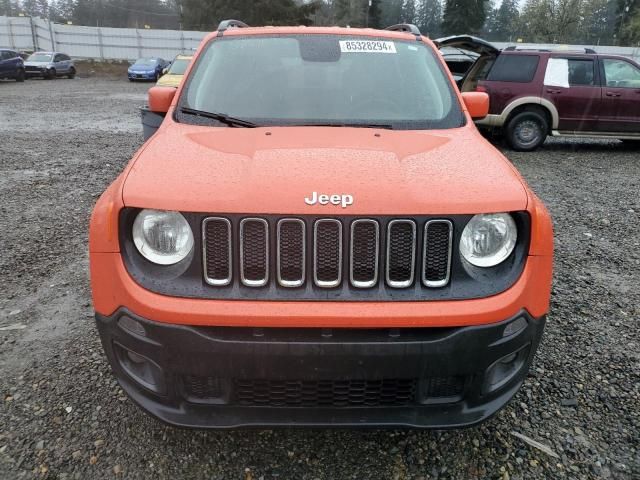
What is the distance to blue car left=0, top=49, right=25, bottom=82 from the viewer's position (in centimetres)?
2509

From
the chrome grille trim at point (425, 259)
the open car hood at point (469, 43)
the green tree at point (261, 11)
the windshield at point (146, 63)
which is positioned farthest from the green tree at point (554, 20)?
the chrome grille trim at point (425, 259)

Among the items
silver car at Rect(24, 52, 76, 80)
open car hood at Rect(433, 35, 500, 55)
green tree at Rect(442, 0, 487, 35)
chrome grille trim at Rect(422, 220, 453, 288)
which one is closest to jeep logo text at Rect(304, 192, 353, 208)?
chrome grille trim at Rect(422, 220, 453, 288)

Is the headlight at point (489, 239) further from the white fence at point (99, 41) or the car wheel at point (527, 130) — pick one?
the white fence at point (99, 41)

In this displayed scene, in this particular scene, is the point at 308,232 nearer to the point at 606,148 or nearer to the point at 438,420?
the point at 438,420

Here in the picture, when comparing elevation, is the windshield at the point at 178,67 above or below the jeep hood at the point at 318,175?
below

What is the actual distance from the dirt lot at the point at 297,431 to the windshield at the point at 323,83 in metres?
1.59

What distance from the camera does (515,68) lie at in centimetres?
1004

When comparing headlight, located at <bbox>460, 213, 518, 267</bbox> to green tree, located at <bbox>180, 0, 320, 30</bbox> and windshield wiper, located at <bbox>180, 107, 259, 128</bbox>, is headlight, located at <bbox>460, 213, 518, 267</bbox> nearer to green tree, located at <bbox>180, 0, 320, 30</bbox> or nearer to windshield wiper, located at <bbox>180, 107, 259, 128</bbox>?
windshield wiper, located at <bbox>180, 107, 259, 128</bbox>

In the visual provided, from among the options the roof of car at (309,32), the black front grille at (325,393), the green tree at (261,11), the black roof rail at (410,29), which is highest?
the green tree at (261,11)

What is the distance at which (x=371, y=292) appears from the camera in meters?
1.95

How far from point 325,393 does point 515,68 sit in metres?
9.71

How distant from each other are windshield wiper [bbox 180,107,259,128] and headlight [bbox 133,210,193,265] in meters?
1.01

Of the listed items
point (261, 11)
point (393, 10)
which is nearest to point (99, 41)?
point (261, 11)

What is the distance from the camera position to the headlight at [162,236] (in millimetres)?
1977
